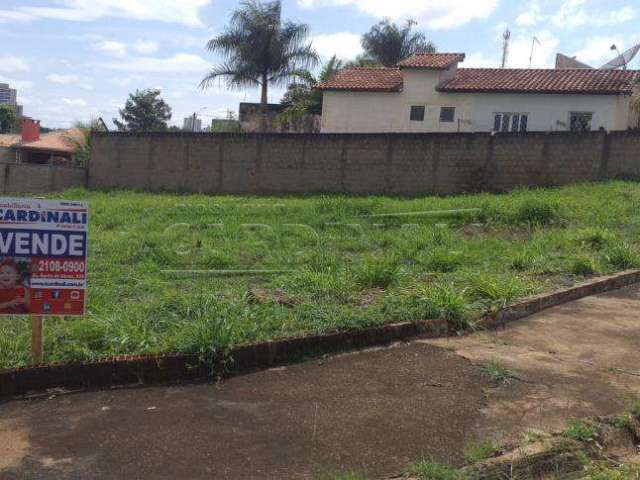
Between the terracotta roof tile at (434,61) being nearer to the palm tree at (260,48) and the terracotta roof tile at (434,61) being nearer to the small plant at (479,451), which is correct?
the palm tree at (260,48)

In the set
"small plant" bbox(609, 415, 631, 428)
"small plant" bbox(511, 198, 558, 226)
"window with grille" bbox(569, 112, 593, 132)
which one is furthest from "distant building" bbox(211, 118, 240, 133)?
"small plant" bbox(609, 415, 631, 428)

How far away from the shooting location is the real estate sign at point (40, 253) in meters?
4.39

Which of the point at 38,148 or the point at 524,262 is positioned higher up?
A: the point at 38,148

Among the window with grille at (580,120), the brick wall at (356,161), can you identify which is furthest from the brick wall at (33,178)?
the window with grille at (580,120)

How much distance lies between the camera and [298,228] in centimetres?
1056

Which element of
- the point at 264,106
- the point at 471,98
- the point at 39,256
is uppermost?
the point at 471,98

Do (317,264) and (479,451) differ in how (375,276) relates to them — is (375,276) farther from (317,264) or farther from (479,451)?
(479,451)

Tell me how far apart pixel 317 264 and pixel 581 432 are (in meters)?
4.37

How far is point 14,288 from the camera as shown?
4.43m

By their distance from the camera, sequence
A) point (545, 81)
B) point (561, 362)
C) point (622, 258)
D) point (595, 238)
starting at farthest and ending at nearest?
point (545, 81), point (595, 238), point (622, 258), point (561, 362)

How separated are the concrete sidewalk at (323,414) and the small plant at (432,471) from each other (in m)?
0.10

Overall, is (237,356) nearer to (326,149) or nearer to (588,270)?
(588,270)

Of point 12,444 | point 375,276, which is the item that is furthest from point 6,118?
point 12,444

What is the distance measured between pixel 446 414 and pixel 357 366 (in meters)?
0.98
